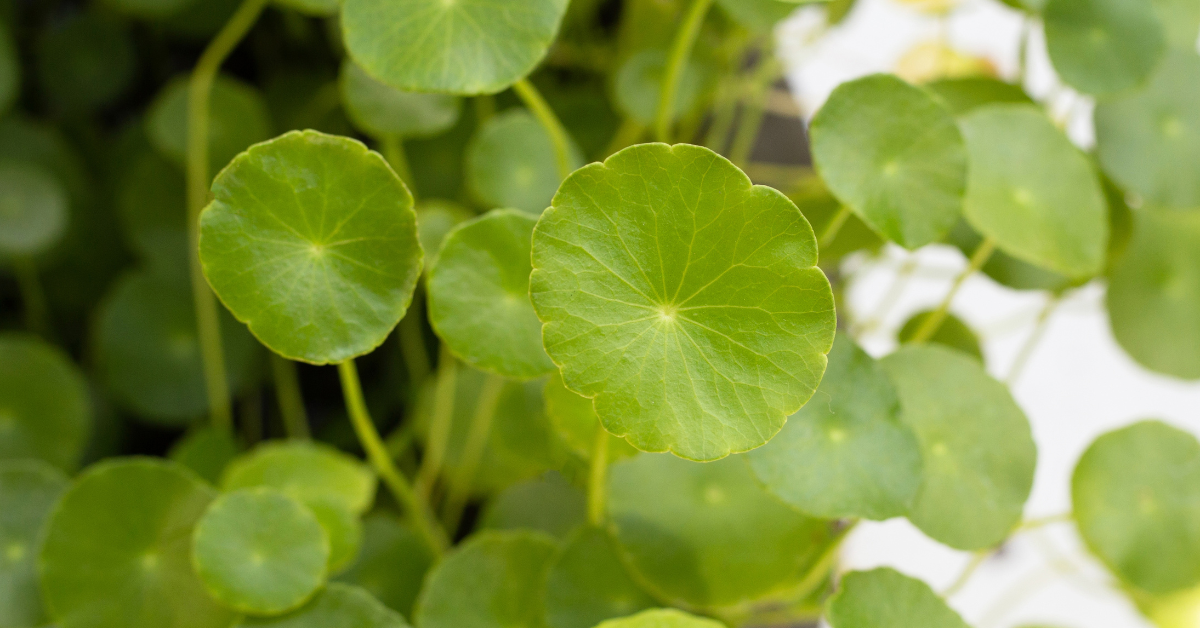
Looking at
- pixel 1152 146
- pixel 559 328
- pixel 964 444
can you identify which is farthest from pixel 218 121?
pixel 1152 146

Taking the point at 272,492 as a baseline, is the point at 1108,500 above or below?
below

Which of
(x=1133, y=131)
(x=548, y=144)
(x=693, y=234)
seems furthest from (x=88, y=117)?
(x=1133, y=131)

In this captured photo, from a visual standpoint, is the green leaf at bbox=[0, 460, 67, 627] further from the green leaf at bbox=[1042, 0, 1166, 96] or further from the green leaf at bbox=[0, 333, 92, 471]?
the green leaf at bbox=[1042, 0, 1166, 96]

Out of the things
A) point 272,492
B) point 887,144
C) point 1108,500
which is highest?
point 887,144

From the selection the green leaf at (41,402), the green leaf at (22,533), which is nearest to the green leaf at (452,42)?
the green leaf at (22,533)

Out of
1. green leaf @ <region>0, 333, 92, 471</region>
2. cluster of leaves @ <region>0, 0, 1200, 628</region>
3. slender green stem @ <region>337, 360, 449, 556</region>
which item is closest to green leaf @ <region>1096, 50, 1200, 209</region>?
cluster of leaves @ <region>0, 0, 1200, 628</region>

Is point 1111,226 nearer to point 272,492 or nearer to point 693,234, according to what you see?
point 693,234
